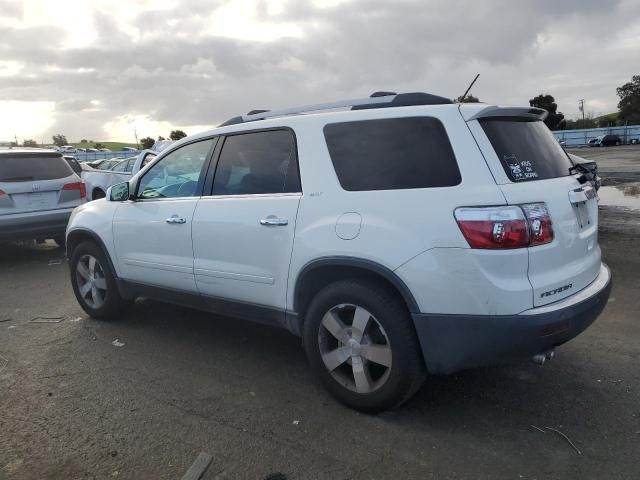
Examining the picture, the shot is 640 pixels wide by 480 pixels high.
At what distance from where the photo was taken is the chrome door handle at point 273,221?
3557 mm

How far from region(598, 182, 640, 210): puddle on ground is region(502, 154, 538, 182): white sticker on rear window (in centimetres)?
935

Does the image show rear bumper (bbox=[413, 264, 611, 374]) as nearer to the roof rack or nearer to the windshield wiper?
the roof rack

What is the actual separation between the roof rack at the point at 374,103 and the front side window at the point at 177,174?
16.8 inches

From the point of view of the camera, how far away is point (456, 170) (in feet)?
9.82

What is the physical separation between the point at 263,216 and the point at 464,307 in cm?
150

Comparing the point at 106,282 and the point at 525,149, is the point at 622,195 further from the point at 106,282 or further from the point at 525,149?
the point at 106,282

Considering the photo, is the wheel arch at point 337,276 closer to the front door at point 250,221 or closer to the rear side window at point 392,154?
the front door at point 250,221

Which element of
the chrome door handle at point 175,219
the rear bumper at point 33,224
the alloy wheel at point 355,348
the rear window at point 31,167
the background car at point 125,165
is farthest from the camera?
the background car at point 125,165

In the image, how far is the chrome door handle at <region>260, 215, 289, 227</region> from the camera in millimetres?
3557

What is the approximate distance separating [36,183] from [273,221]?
6257 millimetres

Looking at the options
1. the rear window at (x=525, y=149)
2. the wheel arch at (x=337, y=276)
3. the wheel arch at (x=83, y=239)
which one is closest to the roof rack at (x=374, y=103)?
the rear window at (x=525, y=149)

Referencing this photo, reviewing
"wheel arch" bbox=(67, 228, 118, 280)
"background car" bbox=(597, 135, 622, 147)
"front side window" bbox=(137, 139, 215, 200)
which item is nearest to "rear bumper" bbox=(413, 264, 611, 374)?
"front side window" bbox=(137, 139, 215, 200)

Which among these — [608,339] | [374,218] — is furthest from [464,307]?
[608,339]

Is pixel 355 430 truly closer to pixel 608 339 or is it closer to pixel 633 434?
pixel 633 434
